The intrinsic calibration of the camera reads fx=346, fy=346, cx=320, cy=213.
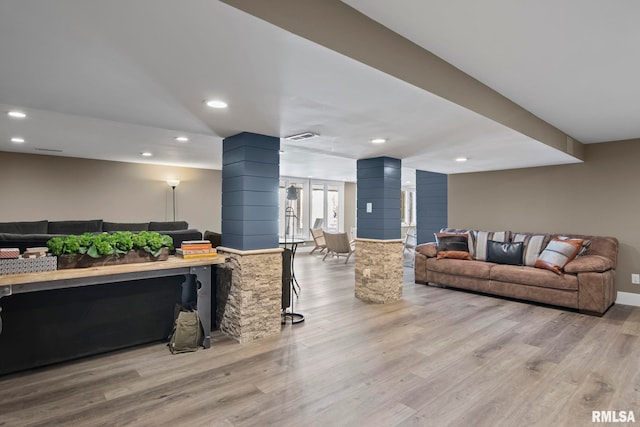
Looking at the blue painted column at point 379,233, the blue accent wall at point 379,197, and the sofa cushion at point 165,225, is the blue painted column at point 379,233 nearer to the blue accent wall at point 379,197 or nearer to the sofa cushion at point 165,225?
the blue accent wall at point 379,197

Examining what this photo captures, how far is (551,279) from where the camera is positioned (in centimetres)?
451

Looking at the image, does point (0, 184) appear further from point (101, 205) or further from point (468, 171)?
point (468, 171)

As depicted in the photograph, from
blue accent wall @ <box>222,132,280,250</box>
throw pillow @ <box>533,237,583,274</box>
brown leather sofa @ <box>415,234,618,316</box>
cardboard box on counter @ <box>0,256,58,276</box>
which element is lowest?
brown leather sofa @ <box>415,234,618,316</box>

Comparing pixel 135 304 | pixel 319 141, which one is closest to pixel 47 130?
pixel 135 304

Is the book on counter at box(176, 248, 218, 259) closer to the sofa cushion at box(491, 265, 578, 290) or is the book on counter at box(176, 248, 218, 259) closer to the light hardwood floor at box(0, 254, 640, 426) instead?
the light hardwood floor at box(0, 254, 640, 426)

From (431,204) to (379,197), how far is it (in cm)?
342

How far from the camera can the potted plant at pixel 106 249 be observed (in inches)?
104

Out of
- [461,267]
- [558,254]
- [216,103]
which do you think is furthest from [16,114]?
[558,254]

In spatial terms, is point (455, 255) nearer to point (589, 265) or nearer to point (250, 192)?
→ point (589, 265)

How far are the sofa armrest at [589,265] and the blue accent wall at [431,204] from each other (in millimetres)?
3287

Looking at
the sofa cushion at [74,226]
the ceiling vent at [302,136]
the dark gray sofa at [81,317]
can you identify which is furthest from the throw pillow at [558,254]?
the sofa cushion at [74,226]

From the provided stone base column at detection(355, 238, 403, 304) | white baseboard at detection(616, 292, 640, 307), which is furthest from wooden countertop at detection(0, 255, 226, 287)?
white baseboard at detection(616, 292, 640, 307)

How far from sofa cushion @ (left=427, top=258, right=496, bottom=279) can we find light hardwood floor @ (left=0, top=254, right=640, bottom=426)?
4.14 ft

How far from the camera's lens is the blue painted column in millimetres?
4848
